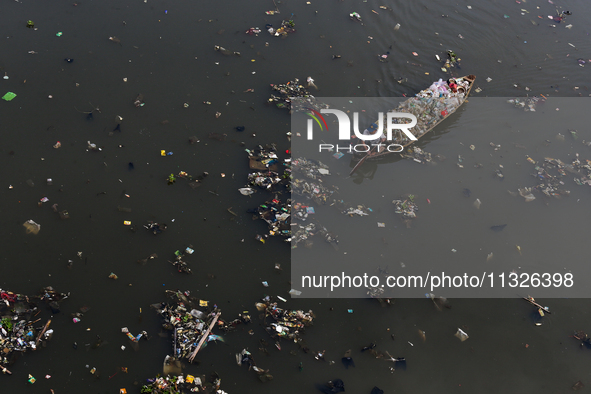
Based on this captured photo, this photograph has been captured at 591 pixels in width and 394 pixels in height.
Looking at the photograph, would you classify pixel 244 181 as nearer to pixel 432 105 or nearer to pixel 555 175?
pixel 432 105

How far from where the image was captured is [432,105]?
10.0 metres

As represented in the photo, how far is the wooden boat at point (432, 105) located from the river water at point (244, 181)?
1.07ft

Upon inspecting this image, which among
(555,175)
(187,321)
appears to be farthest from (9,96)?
(555,175)

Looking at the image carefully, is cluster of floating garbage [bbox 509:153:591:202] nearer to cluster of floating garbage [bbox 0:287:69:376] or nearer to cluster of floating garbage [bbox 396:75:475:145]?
cluster of floating garbage [bbox 396:75:475:145]

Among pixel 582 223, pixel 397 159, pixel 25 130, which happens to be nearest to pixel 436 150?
pixel 397 159

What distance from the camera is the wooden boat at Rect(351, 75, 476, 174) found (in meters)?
9.54

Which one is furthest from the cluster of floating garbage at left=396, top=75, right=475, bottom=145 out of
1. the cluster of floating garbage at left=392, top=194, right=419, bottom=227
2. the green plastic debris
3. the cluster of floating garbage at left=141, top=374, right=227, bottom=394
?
the green plastic debris

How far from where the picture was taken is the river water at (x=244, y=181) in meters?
6.82

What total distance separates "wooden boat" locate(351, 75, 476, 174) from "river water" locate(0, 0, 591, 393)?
33 cm

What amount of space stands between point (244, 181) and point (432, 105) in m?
5.01

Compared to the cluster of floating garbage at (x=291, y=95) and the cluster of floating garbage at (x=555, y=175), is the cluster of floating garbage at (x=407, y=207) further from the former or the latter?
the cluster of floating garbage at (x=291, y=95)

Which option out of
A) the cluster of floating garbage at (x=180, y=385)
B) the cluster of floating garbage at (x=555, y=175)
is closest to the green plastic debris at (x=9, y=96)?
the cluster of floating garbage at (x=180, y=385)

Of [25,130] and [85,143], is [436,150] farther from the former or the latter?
[25,130]

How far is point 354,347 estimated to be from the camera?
22.6ft
